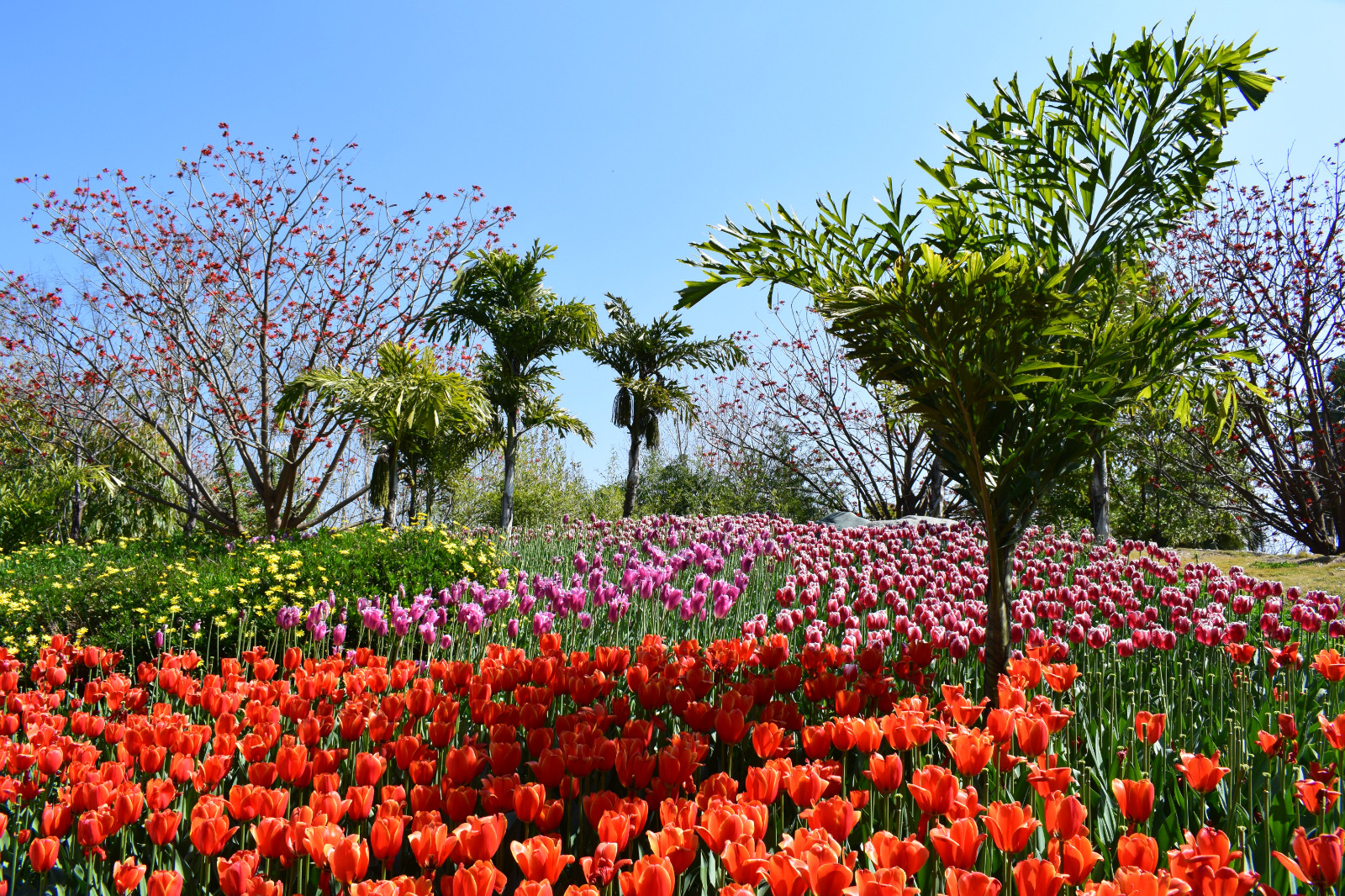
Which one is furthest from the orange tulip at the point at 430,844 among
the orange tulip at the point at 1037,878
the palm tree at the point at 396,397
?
the palm tree at the point at 396,397

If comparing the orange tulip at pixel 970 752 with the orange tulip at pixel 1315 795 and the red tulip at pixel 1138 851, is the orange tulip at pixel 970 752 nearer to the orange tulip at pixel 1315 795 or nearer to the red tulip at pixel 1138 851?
the red tulip at pixel 1138 851

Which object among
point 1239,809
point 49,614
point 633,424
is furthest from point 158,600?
point 633,424

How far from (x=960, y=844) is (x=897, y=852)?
15 centimetres

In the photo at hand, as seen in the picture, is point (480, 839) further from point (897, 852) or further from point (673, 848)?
point (897, 852)

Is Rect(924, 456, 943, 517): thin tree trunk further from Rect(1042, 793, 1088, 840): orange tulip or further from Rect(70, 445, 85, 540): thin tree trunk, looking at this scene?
Rect(70, 445, 85, 540): thin tree trunk

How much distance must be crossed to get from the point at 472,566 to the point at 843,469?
11.4 m

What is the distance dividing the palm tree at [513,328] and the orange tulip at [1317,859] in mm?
15386

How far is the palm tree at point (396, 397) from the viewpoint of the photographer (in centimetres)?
1202

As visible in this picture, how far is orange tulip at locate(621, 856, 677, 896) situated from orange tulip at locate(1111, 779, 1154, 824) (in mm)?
1117

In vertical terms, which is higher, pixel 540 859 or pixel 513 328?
pixel 513 328

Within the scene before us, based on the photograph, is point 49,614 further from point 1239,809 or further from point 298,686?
point 1239,809

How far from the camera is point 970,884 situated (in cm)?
140

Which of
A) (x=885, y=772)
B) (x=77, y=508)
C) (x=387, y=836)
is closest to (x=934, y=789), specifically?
(x=885, y=772)

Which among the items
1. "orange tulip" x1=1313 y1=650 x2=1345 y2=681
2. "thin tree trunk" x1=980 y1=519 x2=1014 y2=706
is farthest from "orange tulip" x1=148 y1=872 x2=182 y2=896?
"orange tulip" x1=1313 y1=650 x2=1345 y2=681
